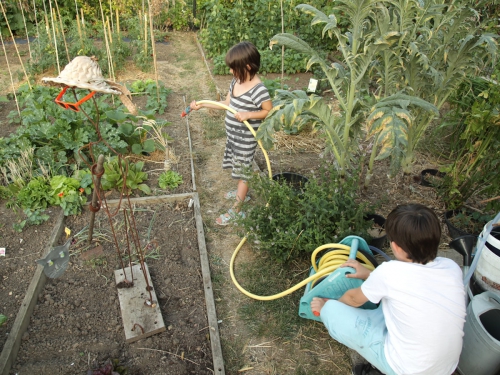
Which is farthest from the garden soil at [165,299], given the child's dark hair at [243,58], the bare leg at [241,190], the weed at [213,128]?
the child's dark hair at [243,58]

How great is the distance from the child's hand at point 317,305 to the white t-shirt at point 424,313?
1.73 feet

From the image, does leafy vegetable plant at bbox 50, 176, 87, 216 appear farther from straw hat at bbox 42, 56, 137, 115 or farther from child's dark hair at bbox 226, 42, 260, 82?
child's dark hair at bbox 226, 42, 260, 82

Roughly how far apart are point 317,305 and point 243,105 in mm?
1807

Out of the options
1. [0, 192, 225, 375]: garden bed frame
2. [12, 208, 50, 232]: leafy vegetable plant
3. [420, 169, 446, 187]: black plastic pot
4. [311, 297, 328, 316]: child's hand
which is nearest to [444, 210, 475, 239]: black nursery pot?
[420, 169, 446, 187]: black plastic pot

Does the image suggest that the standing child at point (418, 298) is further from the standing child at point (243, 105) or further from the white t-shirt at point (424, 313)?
the standing child at point (243, 105)

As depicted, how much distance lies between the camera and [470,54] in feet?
10.8

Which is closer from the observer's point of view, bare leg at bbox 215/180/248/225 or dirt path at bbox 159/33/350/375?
dirt path at bbox 159/33/350/375

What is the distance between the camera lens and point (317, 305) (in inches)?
91.0

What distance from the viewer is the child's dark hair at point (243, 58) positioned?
2.95 metres

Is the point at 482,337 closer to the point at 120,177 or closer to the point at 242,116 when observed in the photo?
the point at 242,116

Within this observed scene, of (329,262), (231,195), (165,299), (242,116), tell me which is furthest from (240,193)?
(329,262)

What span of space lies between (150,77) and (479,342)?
6468 mm

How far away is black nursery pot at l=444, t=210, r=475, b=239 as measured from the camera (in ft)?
10.4

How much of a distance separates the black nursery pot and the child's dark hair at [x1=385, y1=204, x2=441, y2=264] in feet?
5.28
